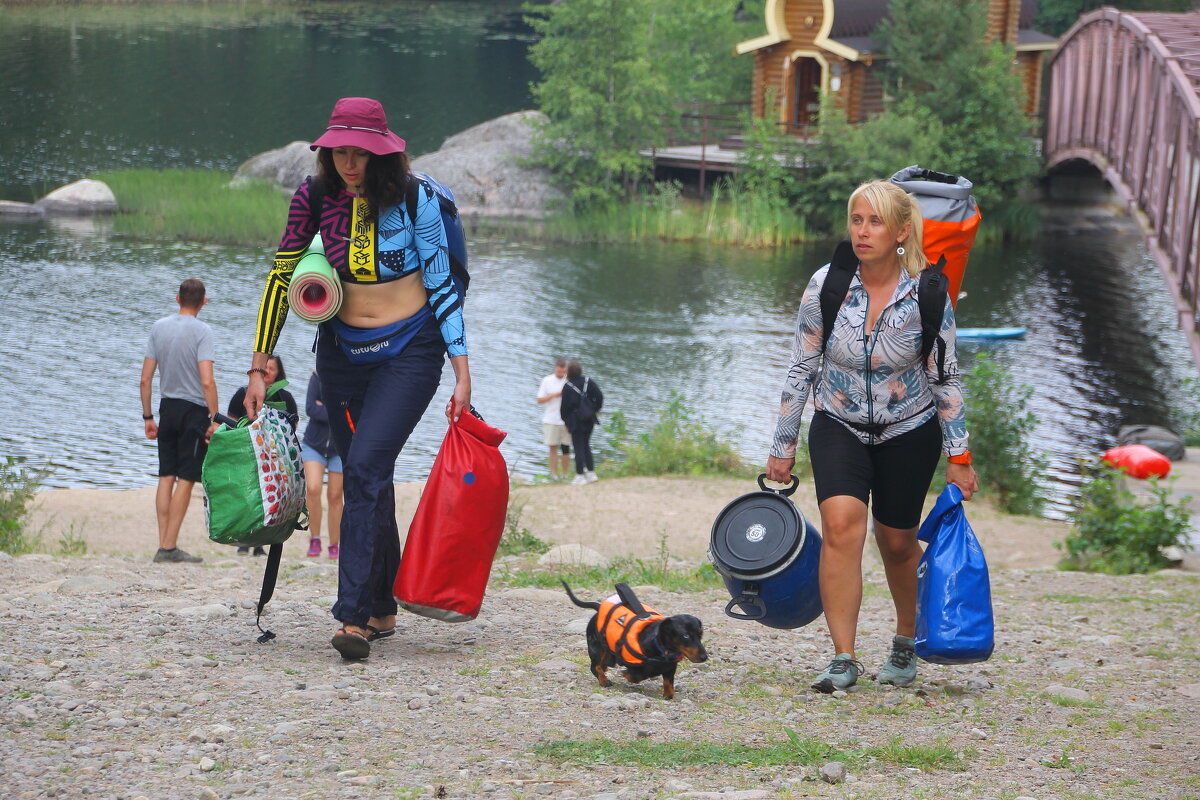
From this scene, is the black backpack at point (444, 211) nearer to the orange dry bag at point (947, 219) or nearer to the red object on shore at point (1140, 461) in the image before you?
the orange dry bag at point (947, 219)

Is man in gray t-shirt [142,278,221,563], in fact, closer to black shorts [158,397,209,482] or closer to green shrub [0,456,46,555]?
black shorts [158,397,209,482]

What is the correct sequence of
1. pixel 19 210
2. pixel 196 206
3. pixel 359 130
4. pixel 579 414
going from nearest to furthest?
pixel 359 130, pixel 579 414, pixel 19 210, pixel 196 206

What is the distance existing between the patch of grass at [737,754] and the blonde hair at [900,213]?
1700 mm

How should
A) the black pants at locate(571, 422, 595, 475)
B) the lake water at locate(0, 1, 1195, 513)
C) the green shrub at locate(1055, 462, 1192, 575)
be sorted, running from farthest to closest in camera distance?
the lake water at locate(0, 1, 1195, 513), the black pants at locate(571, 422, 595, 475), the green shrub at locate(1055, 462, 1192, 575)

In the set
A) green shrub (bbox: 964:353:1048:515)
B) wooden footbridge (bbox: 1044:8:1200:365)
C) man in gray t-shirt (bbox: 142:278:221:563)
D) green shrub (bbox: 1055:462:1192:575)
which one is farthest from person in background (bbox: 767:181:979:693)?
wooden footbridge (bbox: 1044:8:1200:365)

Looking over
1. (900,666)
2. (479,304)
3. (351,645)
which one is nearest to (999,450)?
(900,666)

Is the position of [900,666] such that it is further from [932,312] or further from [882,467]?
[932,312]

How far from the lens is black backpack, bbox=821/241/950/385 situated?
497 cm

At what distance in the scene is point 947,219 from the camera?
216 inches

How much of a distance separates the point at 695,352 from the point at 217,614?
16490mm

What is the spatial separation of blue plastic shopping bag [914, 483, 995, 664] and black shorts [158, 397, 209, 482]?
5616mm

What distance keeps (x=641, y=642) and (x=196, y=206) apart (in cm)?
2939

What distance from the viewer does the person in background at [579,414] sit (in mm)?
14289

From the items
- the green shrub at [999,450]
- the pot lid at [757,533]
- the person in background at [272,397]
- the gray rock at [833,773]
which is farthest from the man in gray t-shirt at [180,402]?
the green shrub at [999,450]
